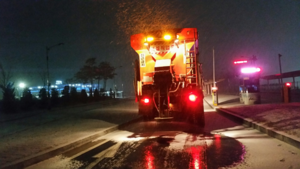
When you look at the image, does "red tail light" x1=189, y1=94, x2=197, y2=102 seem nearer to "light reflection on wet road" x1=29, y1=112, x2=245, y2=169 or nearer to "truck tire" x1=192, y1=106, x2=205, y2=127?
"truck tire" x1=192, y1=106, x2=205, y2=127

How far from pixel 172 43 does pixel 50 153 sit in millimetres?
7377

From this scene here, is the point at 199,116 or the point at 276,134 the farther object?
the point at 199,116

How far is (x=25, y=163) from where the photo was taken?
7305 mm

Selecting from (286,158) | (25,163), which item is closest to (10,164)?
(25,163)

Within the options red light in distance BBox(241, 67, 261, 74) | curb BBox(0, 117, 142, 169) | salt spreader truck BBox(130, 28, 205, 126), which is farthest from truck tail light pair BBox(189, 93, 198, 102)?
red light in distance BBox(241, 67, 261, 74)

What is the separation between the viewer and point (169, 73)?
12.3 metres

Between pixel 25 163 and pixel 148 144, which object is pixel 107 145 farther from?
pixel 25 163

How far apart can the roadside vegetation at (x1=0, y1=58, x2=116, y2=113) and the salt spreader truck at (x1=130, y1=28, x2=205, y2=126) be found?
1649 centimetres

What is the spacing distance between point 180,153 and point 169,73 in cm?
520

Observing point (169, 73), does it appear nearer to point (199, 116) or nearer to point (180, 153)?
point (199, 116)

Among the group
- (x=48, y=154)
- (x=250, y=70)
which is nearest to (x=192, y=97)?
(x=48, y=154)

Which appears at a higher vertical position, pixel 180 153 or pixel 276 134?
pixel 276 134

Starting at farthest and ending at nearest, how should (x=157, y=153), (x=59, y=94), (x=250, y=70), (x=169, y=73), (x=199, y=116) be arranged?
(x=59, y=94)
(x=250, y=70)
(x=199, y=116)
(x=169, y=73)
(x=157, y=153)

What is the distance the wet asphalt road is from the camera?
6.61 m
